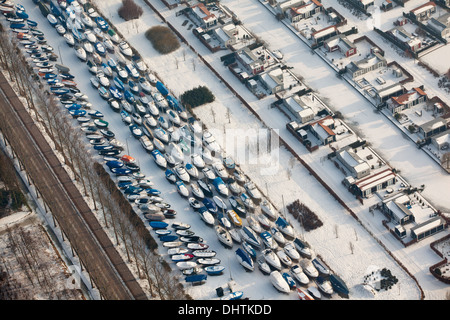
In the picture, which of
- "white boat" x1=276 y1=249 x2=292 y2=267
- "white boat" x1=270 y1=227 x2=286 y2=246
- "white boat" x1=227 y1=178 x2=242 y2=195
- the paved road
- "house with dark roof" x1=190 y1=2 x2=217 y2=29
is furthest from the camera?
"house with dark roof" x1=190 y1=2 x2=217 y2=29

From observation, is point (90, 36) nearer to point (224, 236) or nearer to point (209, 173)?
point (209, 173)

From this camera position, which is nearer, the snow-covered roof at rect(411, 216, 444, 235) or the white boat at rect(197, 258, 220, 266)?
the white boat at rect(197, 258, 220, 266)

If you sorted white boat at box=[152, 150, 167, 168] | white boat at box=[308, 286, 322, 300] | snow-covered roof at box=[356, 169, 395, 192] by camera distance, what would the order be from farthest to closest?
white boat at box=[152, 150, 167, 168], snow-covered roof at box=[356, 169, 395, 192], white boat at box=[308, 286, 322, 300]

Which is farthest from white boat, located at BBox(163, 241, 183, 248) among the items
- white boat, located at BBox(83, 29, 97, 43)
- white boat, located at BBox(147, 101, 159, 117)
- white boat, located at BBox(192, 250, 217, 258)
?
white boat, located at BBox(83, 29, 97, 43)

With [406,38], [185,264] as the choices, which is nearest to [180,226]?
[185,264]

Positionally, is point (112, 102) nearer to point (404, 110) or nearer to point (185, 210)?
point (185, 210)

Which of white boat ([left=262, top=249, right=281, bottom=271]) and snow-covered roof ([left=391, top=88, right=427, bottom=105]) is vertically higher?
snow-covered roof ([left=391, top=88, right=427, bottom=105])

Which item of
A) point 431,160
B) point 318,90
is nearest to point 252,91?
point 318,90

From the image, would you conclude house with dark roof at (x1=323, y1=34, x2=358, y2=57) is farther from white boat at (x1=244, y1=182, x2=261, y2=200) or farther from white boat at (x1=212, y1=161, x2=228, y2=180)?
white boat at (x1=244, y1=182, x2=261, y2=200)
